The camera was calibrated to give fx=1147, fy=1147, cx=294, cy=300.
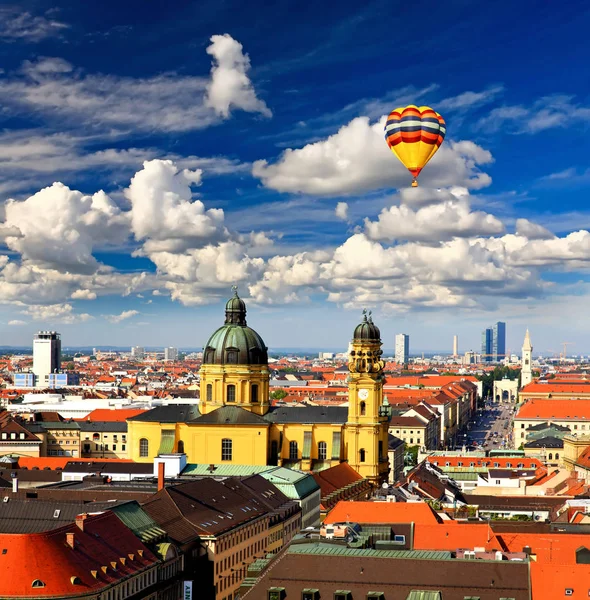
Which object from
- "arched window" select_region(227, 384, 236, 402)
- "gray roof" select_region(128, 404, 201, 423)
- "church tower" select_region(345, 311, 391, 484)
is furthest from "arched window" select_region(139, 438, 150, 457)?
"church tower" select_region(345, 311, 391, 484)

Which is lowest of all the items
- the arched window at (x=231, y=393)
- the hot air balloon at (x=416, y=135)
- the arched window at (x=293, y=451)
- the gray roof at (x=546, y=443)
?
the gray roof at (x=546, y=443)

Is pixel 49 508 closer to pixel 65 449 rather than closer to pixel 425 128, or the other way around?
pixel 425 128

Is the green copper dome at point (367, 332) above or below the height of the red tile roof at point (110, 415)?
above

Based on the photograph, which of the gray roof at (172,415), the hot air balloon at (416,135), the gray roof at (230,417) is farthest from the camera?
the gray roof at (172,415)

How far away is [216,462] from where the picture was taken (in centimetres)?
12394

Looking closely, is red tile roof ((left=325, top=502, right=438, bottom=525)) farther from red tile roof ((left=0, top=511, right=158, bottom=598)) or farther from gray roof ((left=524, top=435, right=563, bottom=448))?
gray roof ((left=524, top=435, right=563, bottom=448))

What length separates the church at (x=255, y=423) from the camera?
408 feet

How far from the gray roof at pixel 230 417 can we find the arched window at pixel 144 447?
694cm

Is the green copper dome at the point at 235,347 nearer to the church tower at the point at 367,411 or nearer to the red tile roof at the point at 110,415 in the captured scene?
the church tower at the point at 367,411

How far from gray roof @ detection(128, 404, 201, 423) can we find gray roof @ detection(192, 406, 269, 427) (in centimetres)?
223

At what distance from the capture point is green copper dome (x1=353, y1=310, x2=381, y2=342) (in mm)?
130625

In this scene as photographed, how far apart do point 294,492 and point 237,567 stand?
768 inches

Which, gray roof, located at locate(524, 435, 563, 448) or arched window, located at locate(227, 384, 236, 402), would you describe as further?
gray roof, located at locate(524, 435, 563, 448)

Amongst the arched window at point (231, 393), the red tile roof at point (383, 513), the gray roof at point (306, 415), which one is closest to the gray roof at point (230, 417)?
the arched window at point (231, 393)
